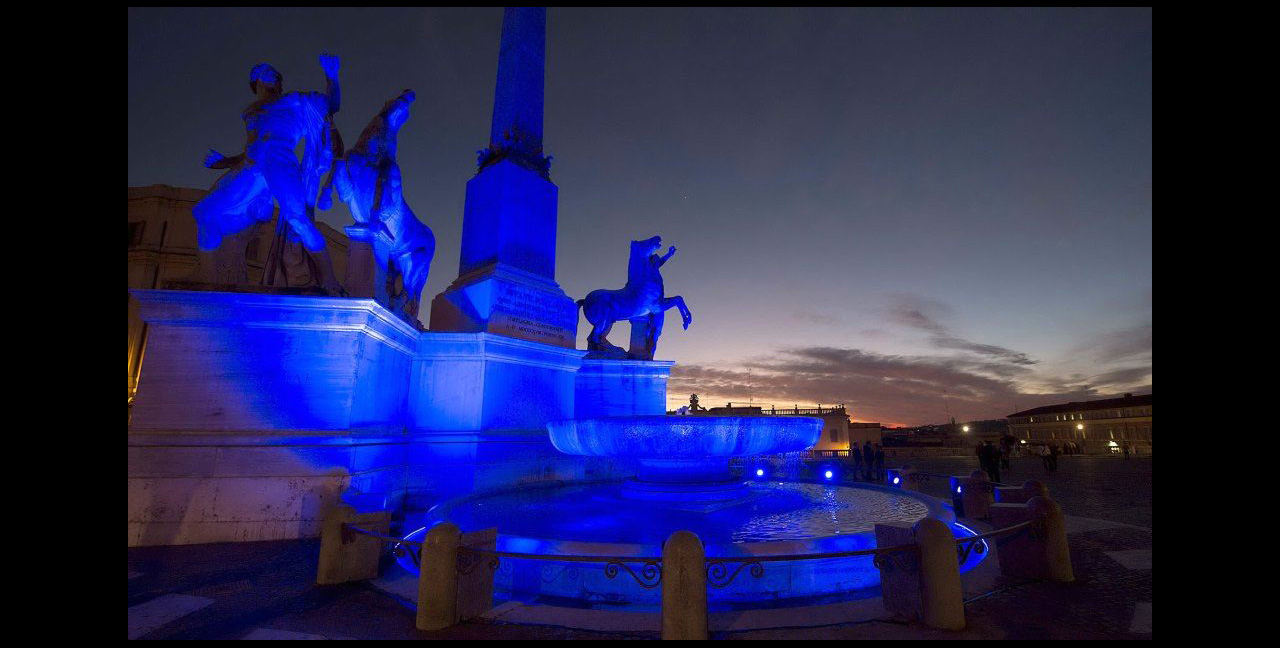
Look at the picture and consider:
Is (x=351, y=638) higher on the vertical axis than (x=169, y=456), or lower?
lower

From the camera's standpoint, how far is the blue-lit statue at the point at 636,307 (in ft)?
45.1

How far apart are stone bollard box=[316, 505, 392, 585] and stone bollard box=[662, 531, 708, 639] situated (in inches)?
118

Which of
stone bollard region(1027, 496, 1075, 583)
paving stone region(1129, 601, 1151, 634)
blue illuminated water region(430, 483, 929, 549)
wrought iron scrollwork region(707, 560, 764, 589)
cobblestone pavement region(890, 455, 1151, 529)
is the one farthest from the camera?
cobblestone pavement region(890, 455, 1151, 529)

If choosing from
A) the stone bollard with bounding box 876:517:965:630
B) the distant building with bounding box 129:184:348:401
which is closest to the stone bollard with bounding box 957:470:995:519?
the stone bollard with bounding box 876:517:965:630

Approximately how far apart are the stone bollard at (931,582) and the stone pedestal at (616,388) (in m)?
9.54

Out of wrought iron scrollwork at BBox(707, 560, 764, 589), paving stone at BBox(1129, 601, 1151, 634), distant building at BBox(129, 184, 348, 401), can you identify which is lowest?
paving stone at BBox(1129, 601, 1151, 634)

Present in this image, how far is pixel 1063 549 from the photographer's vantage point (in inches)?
181

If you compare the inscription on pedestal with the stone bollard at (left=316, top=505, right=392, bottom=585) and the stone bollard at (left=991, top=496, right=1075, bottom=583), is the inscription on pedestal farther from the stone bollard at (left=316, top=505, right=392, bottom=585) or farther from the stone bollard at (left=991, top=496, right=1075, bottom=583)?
the stone bollard at (left=991, top=496, right=1075, bottom=583)

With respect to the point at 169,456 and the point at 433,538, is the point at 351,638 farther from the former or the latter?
the point at 169,456

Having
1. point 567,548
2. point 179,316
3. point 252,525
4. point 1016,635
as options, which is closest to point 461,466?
point 252,525

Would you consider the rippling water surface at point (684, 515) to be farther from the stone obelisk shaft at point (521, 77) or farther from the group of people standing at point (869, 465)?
the stone obelisk shaft at point (521, 77)

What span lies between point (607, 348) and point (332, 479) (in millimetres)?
8057

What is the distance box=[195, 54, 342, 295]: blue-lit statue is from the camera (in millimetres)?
7246

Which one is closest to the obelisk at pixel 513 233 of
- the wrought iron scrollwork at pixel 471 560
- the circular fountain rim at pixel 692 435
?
the circular fountain rim at pixel 692 435
